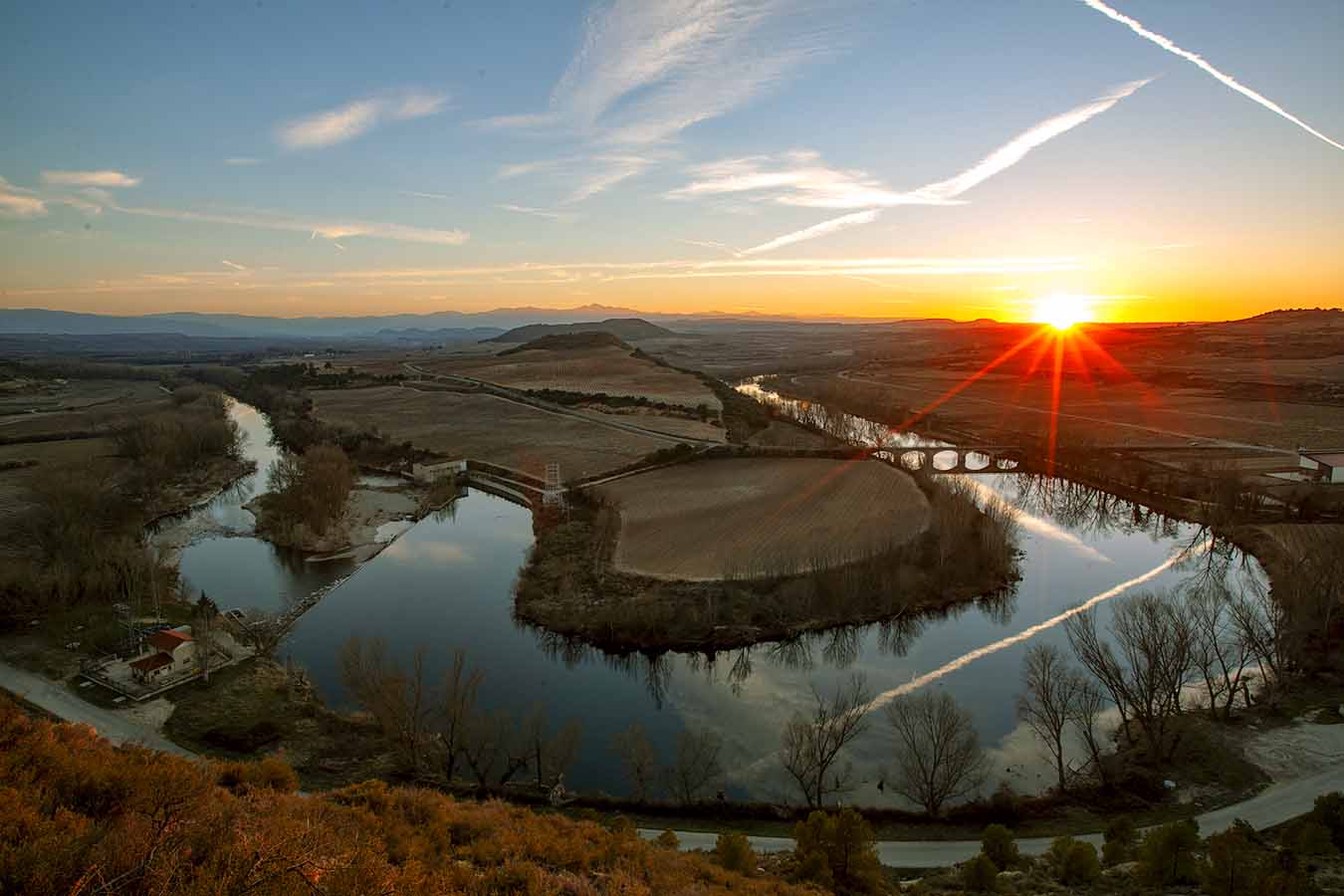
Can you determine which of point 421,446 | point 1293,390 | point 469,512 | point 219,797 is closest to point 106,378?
point 421,446

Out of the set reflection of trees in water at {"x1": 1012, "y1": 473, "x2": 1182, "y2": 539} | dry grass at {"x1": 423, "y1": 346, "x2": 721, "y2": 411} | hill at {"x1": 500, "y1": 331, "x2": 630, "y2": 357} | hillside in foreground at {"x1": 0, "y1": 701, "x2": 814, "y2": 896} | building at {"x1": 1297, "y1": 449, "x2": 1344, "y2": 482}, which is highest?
hill at {"x1": 500, "y1": 331, "x2": 630, "y2": 357}

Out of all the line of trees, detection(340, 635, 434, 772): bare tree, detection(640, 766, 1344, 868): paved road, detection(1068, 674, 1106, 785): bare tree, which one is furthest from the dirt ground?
detection(640, 766, 1344, 868): paved road

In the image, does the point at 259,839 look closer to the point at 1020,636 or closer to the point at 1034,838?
the point at 1034,838

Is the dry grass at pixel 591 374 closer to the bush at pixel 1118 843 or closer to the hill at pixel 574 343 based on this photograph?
the hill at pixel 574 343

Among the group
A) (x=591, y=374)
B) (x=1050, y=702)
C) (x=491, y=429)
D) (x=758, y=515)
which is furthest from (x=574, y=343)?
(x=1050, y=702)

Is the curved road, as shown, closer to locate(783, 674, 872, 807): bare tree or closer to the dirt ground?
locate(783, 674, 872, 807): bare tree
